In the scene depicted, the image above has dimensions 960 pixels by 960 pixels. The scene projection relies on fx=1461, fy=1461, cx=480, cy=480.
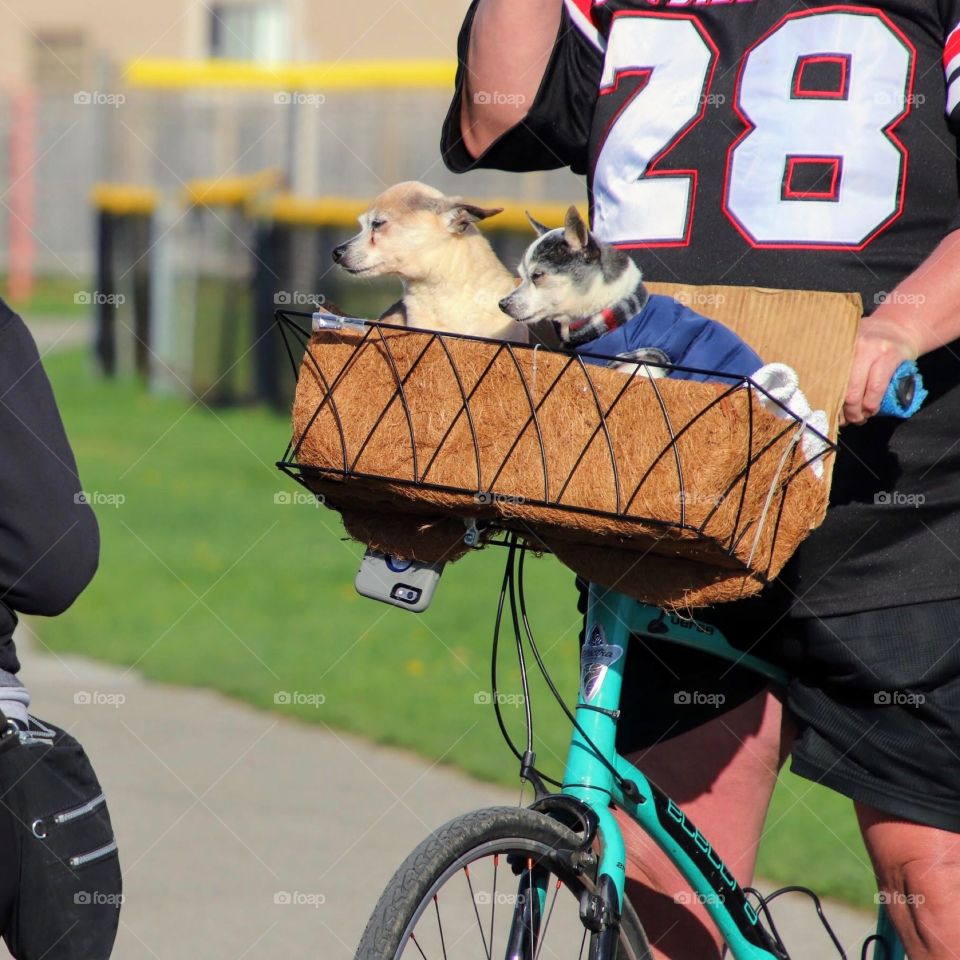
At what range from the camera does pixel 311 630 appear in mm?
6621

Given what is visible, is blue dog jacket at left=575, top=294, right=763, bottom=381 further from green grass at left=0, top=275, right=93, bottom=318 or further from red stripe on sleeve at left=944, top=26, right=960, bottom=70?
green grass at left=0, top=275, right=93, bottom=318

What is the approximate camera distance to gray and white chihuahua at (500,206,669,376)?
2096 mm

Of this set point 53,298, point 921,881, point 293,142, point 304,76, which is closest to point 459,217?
point 921,881

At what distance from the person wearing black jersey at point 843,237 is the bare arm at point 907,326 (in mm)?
67

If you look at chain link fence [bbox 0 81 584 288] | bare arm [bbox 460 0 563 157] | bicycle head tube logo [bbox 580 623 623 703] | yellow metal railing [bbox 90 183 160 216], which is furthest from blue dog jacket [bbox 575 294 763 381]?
yellow metal railing [bbox 90 183 160 216]

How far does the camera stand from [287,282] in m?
12.4

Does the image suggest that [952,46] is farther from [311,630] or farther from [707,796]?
[311,630]

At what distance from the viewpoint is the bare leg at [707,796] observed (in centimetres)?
261

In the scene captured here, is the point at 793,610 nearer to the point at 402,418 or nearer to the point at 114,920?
the point at 402,418

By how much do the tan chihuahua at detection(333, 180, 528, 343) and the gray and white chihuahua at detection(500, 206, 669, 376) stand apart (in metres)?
0.61

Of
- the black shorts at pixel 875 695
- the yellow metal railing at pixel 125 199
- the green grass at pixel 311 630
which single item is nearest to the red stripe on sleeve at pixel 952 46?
the black shorts at pixel 875 695

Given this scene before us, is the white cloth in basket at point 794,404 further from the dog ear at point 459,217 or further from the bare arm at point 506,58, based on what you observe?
the dog ear at point 459,217

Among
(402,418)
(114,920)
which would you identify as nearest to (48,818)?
(114,920)

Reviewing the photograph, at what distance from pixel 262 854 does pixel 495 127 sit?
2581 mm
